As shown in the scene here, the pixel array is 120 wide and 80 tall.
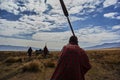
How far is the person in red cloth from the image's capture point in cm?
535

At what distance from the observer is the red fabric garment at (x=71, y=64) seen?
535cm

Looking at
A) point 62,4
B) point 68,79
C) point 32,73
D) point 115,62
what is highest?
point 62,4

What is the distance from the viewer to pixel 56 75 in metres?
5.45

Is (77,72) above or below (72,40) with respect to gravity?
below

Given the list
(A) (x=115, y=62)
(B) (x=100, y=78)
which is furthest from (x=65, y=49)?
(A) (x=115, y=62)

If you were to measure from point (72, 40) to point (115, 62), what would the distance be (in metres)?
21.3

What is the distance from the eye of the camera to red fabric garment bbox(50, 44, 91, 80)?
5.35 m

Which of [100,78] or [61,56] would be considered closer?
[61,56]

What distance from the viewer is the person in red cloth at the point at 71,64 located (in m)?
5.35

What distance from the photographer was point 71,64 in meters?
5.40

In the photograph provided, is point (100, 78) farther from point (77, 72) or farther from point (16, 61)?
point (16, 61)

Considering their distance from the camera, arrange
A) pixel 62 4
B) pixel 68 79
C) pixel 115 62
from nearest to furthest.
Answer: pixel 62 4 < pixel 68 79 < pixel 115 62

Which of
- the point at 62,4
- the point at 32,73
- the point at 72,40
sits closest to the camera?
the point at 62,4

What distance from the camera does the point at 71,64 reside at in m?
5.40
